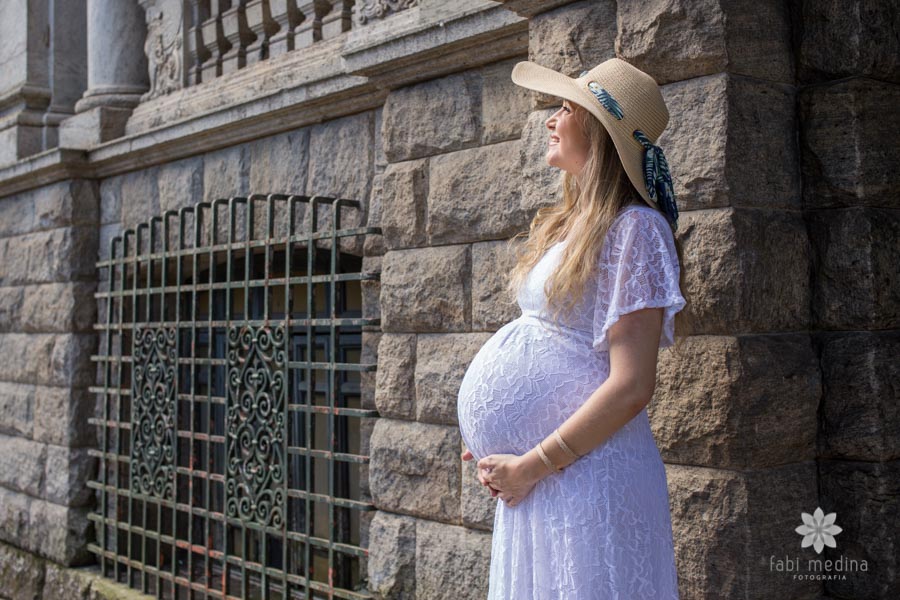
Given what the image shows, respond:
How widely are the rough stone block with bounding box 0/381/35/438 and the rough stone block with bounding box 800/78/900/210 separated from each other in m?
5.57

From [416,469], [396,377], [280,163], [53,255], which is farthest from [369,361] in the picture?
[53,255]

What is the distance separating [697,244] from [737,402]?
0.45 meters

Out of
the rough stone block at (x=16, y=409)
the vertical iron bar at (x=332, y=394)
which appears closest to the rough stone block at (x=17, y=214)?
the rough stone block at (x=16, y=409)

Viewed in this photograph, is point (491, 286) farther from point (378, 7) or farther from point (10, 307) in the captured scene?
point (10, 307)

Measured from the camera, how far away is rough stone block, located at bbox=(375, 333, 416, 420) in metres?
4.14

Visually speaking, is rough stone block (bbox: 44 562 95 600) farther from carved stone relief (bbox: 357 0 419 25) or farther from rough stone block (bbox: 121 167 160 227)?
carved stone relief (bbox: 357 0 419 25)

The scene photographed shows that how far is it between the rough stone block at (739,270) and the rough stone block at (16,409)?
541cm

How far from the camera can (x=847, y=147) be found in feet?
10.3

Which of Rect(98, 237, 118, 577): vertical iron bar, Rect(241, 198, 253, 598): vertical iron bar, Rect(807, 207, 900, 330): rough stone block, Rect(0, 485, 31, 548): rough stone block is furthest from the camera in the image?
Rect(0, 485, 31, 548): rough stone block

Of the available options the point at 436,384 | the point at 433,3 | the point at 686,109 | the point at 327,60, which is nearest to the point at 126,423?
the point at 327,60

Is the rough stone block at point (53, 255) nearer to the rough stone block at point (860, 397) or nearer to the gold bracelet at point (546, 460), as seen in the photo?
the rough stone block at point (860, 397)

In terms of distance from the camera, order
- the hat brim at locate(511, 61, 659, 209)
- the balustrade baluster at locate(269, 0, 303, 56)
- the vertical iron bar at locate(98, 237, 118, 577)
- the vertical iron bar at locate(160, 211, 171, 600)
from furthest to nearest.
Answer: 1. the vertical iron bar at locate(98, 237, 118, 577)
2. the vertical iron bar at locate(160, 211, 171, 600)
3. the balustrade baluster at locate(269, 0, 303, 56)
4. the hat brim at locate(511, 61, 659, 209)

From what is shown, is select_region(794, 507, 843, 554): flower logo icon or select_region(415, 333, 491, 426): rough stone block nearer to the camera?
select_region(794, 507, 843, 554): flower logo icon

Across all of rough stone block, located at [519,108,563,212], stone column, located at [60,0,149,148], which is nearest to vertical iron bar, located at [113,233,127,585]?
stone column, located at [60,0,149,148]
